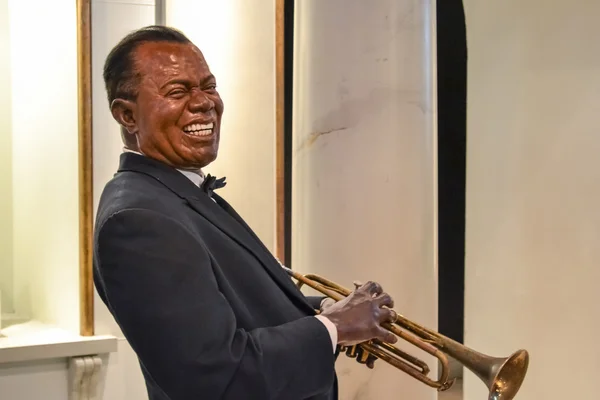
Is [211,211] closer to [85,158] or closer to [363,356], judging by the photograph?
[363,356]

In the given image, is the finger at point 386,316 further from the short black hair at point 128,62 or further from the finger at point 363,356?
the short black hair at point 128,62

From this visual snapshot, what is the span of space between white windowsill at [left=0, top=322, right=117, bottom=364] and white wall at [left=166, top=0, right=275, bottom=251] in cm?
76

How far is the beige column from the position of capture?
212 centimetres

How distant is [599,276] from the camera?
9.87 feet

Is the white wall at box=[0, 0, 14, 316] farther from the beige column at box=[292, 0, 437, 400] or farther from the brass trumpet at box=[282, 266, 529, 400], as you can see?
the brass trumpet at box=[282, 266, 529, 400]

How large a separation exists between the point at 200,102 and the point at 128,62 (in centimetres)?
15

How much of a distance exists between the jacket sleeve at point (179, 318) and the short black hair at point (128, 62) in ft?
0.95

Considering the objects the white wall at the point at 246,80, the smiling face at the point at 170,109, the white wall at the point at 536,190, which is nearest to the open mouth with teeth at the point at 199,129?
the smiling face at the point at 170,109

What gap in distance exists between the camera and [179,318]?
1143 millimetres

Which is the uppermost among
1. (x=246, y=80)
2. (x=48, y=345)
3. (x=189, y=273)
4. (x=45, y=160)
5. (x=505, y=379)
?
(x=246, y=80)

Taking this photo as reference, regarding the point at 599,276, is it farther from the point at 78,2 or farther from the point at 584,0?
the point at 78,2

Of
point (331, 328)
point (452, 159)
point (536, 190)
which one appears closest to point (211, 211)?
point (331, 328)

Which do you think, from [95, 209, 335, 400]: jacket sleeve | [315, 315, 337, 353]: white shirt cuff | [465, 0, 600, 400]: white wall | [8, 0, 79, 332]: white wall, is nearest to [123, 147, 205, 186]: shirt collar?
[95, 209, 335, 400]: jacket sleeve

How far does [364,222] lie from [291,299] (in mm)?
744
